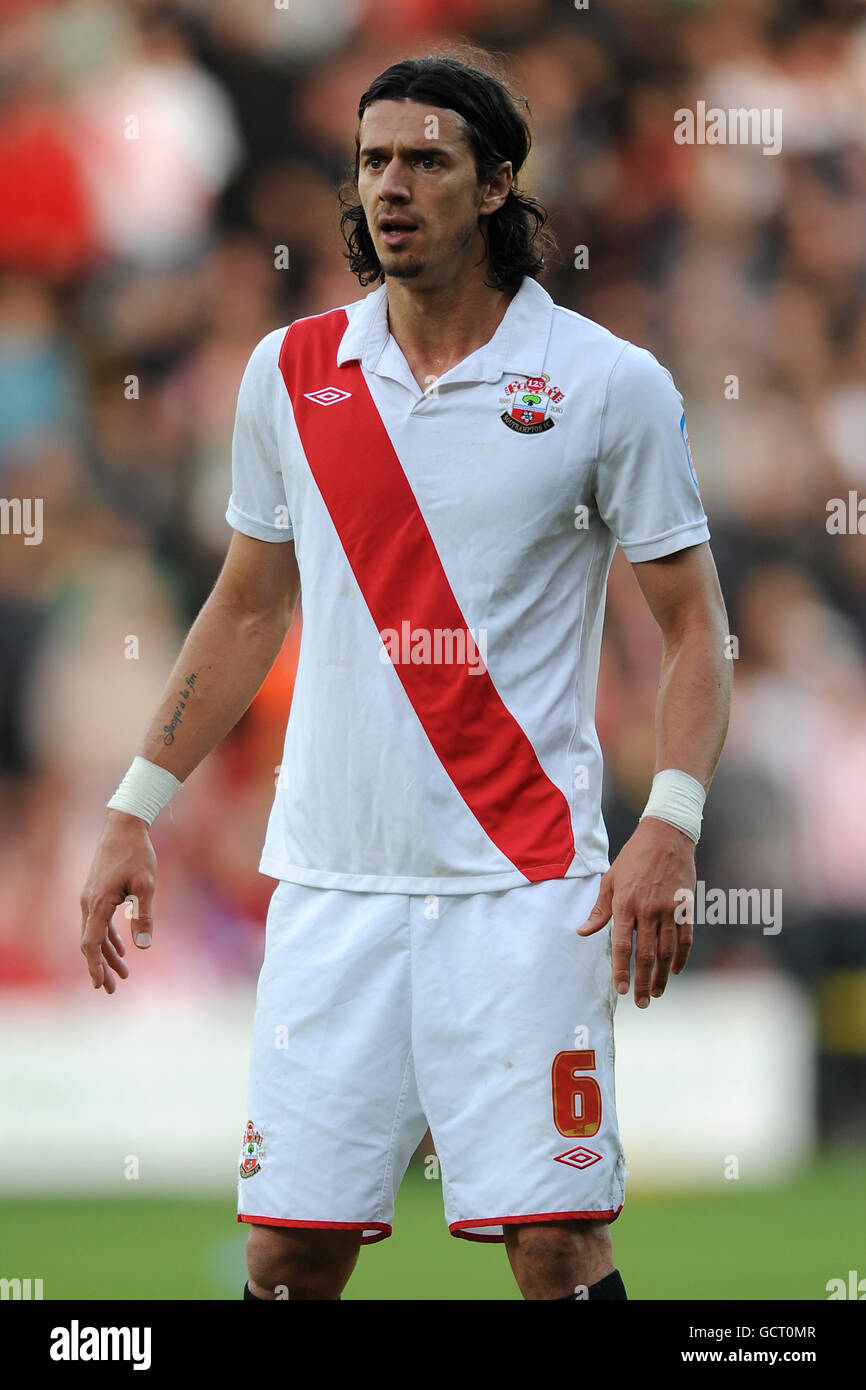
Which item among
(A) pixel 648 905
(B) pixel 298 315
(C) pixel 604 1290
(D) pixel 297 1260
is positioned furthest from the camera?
(B) pixel 298 315

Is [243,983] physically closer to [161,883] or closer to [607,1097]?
[161,883]

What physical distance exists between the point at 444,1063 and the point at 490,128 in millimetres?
1616

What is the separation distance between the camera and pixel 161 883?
7609 millimetres

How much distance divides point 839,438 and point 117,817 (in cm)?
604

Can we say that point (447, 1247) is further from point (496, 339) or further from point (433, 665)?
point (496, 339)

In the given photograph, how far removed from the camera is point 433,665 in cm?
330

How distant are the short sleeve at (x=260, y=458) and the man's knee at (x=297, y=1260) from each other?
4.02ft

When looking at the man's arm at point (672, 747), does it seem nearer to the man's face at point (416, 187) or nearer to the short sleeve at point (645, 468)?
the short sleeve at point (645, 468)

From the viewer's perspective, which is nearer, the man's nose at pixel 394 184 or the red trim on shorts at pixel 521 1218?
the red trim on shorts at pixel 521 1218

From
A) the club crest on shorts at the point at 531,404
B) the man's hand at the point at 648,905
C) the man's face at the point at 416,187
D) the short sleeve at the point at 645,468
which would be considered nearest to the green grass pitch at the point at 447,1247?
the man's hand at the point at 648,905

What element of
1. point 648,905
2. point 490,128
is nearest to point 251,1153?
point 648,905

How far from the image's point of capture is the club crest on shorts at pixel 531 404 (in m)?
3.32

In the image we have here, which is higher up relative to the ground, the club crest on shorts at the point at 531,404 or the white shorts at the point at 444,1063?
the club crest on shorts at the point at 531,404

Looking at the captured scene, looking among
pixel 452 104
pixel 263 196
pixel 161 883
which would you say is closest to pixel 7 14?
pixel 263 196
